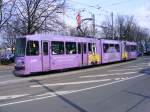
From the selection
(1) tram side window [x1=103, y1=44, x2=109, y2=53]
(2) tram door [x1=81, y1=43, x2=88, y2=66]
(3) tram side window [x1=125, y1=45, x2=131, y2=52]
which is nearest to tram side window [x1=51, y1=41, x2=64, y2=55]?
(2) tram door [x1=81, y1=43, x2=88, y2=66]

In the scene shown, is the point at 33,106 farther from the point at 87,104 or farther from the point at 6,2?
the point at 6,2

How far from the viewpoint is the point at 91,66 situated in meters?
35.4

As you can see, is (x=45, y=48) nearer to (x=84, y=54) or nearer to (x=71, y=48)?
(x=71, y=48)

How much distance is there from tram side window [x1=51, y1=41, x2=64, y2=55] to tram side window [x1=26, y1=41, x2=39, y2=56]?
6.42 feet

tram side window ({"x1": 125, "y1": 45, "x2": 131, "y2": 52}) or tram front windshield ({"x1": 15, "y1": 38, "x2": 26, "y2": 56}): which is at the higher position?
tram front windshield ({"x1": 15, "y1": 38, "x2": 26, "y2": 56})

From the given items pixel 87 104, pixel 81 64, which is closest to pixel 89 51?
pixel 81 64

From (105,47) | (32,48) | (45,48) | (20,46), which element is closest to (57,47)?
(45,48)

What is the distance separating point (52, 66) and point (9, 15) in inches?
A: 838

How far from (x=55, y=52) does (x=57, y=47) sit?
1.86 ft

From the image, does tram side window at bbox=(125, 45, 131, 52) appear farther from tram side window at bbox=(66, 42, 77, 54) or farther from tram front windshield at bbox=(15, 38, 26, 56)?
tram front windshield at bbox=(15, 38, 26, 56)

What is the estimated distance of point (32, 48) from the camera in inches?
939

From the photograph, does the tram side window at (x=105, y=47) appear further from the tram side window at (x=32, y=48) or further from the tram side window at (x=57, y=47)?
the tram side window at (x=32, y=48)

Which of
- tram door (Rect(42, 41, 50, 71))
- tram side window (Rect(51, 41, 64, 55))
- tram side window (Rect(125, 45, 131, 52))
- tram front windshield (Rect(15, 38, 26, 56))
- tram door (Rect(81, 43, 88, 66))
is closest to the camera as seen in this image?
tram front windshield (Rect(15, 38, 26, 56))

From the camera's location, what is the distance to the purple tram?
77.3ft
